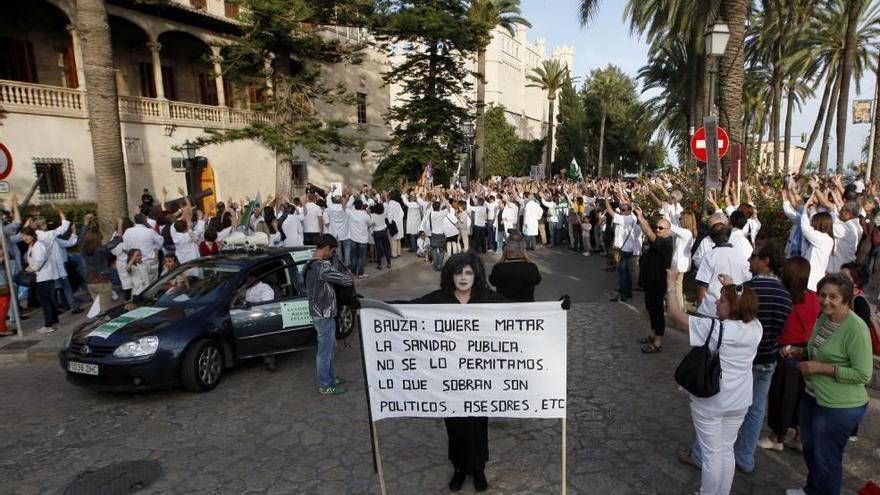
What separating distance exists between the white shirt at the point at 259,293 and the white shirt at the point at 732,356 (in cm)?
508

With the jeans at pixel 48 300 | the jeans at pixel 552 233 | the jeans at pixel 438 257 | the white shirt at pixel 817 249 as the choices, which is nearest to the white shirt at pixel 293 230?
the jeans at pixel 438 257

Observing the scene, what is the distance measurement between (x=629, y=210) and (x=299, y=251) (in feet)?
25.0

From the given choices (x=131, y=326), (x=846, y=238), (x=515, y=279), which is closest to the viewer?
(x=515, y=279)

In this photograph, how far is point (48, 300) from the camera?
9102mm

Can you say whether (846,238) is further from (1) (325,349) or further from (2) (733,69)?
(1) (325,349)

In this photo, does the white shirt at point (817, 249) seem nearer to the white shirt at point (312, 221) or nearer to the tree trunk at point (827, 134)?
the white shirt at point (312, 221)

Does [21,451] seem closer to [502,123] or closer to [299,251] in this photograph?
[299,251]

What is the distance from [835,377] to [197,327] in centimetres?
592

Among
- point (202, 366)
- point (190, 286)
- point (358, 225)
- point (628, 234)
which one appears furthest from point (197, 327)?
point (628, 234)

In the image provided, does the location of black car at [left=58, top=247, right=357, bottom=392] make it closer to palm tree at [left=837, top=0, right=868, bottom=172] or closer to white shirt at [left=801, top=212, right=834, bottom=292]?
white shirt at [left=801, top=212, right=834, bottom=292]

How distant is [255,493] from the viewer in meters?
4.16

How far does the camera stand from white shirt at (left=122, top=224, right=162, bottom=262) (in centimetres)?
930

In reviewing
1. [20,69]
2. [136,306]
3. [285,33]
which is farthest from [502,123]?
[136,306]

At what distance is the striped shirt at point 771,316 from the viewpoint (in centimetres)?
394
